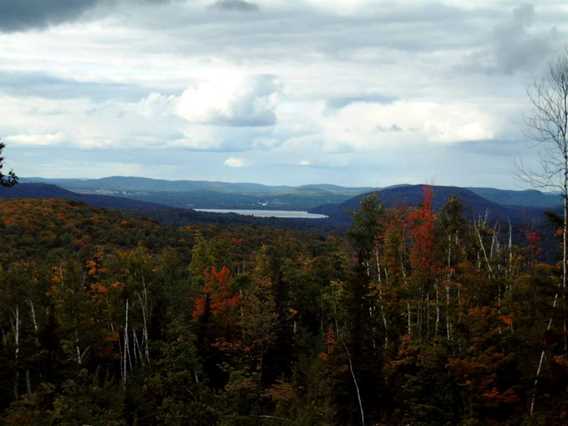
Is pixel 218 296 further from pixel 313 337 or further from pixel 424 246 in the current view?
pixel 424 246

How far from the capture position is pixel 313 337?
64688 millimetres

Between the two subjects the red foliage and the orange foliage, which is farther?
the red foliage

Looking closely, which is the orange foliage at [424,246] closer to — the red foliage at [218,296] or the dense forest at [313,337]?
the dense forest at [313,337]

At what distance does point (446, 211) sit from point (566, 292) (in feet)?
78.8

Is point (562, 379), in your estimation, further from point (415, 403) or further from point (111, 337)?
point (111, 337)

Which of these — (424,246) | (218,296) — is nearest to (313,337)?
(218,296)

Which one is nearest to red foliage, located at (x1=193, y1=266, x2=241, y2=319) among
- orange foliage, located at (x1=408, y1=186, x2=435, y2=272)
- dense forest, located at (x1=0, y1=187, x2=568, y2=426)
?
dense forest, located at (x1=0, y1=187, x2=568, y2=426)

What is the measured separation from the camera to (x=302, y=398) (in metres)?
47.0

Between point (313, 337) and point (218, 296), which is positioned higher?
point (218, 296)

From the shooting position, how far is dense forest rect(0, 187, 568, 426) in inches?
1299

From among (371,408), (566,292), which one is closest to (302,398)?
(371,408)

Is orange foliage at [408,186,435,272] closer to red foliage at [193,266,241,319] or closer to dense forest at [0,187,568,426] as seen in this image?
dense forest at [0,187,568,426]

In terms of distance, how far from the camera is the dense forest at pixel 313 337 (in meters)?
33.0

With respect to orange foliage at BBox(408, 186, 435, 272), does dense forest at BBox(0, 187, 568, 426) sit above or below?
below
